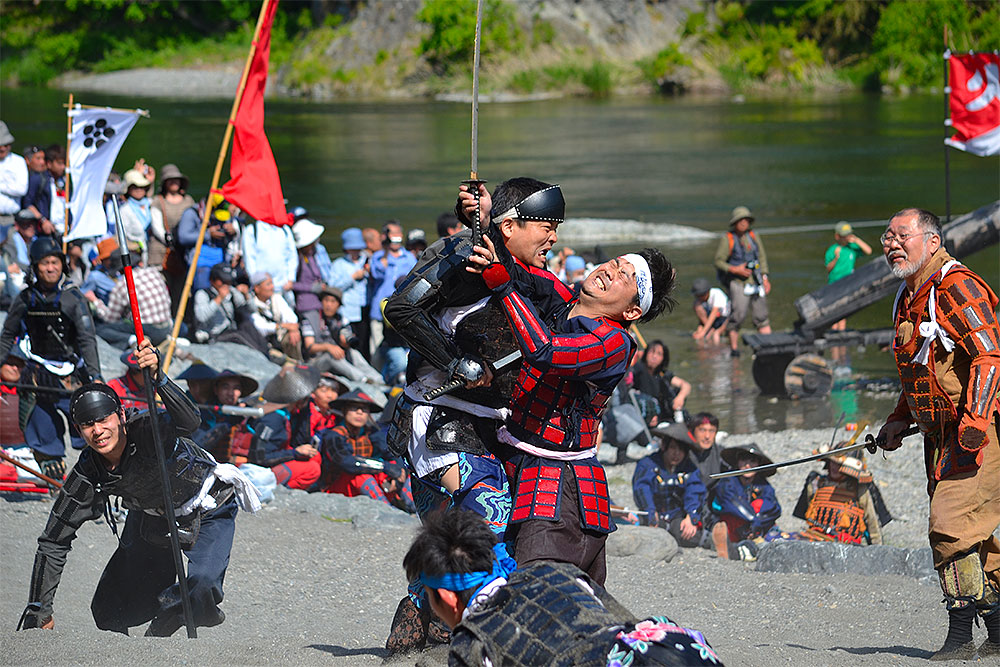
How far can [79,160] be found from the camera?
8836mm

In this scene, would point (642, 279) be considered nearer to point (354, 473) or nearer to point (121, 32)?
point (354, 473)

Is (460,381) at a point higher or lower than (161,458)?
higher

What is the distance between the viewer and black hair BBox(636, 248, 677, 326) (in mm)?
4246

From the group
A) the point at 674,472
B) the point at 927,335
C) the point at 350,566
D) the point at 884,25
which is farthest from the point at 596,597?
the point at 884,25

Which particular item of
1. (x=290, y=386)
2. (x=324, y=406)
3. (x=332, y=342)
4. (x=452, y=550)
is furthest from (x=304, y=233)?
(x=452, y=550)

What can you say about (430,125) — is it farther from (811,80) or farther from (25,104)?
(811,80)

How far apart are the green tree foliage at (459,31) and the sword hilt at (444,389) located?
54429 millimetres

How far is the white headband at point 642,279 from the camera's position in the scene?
4203 mm

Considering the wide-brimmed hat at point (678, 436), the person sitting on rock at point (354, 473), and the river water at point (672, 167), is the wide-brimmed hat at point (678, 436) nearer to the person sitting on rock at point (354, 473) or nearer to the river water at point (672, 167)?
the person sitting on rock at point (354, 473)

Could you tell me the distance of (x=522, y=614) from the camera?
3.13m

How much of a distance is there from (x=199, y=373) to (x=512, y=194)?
4983 mm

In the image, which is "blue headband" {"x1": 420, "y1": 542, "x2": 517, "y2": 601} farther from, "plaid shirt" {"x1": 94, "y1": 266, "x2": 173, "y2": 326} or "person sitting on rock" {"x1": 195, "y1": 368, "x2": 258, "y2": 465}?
"plaid shirt" {"x1": 94, "y1": 266, "x2": 173, "y2": 326}

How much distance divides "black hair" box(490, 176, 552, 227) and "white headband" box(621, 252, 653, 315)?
0.46 metres

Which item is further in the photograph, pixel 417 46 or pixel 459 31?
pixel 417 46
